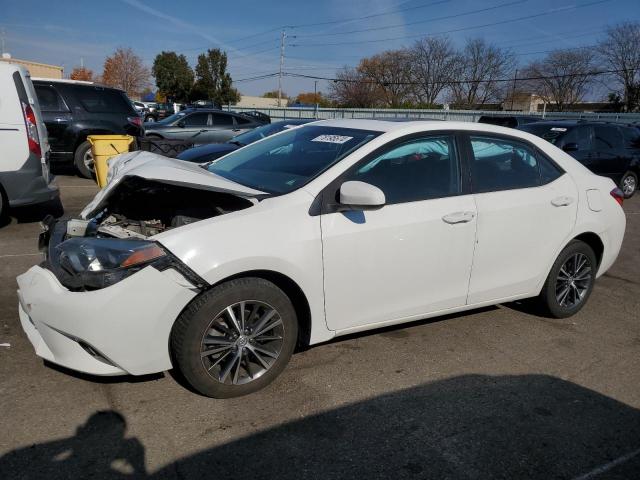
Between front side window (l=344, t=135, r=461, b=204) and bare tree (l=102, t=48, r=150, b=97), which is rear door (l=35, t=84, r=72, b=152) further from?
bare tree (l=102, t=48, r=150, b=97)

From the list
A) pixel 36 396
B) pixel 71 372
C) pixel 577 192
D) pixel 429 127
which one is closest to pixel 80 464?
pixel 36 396

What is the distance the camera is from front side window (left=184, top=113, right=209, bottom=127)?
14.8 m

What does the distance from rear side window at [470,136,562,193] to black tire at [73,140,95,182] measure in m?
9.24

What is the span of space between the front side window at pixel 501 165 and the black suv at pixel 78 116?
9.14m

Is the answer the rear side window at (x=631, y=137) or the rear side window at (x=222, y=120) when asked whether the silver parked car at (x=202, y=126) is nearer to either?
the rear side window at (x=222, y=120)

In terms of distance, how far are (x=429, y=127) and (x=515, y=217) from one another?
0.93 metres

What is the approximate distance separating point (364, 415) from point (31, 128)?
5.43 m

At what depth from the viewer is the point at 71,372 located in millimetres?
3287

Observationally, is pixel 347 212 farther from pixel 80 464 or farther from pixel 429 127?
pixel 80 464

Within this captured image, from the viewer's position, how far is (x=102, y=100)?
440 inches

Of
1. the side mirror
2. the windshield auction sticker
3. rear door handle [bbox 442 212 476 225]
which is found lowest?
rear door handle [bbox 442 212 476 225]

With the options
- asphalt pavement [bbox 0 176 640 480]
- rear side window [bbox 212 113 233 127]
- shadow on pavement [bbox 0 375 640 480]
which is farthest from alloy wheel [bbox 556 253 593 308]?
rear side window [bbox 212 113 233 127]

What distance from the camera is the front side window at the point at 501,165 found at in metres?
3.87

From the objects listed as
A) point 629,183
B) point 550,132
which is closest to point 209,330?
point 550,132
